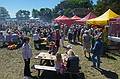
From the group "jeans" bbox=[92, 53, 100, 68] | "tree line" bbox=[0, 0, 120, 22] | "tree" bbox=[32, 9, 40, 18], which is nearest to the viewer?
"jeans" bbox=[92, 53, 100, 68]

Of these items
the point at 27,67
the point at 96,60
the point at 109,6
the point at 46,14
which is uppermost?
Result: the point at 46,14

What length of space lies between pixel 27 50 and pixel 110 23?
11.5 m

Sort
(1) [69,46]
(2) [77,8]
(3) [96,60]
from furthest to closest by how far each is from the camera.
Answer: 1. (2) [77,8]
2. (3) [96,60]
3. (1) [69,46]

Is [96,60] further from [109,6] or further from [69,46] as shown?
[109,6]

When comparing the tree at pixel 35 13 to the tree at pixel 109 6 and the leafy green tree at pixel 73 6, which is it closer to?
the leafy green tree at pixel 73 6

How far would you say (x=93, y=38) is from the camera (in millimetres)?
19906

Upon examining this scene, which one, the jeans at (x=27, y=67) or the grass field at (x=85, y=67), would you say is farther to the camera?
the grass field at (x=85, y=67)

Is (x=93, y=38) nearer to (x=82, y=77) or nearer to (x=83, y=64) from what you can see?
(x=83, y=64)

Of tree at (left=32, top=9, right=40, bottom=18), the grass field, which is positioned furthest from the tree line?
the grass field

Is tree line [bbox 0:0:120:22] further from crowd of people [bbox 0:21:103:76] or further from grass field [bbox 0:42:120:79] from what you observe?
grass field [bbox 0:42:120:79]

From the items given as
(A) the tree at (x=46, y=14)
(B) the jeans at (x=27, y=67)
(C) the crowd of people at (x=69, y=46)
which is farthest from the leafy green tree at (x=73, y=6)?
(B) the jeans at (x=27, y=67)

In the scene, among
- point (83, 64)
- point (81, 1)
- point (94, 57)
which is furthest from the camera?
point (81, 1)

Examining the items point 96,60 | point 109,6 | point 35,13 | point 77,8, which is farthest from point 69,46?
point 35,13

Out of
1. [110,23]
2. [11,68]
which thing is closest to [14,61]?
[11,68]
